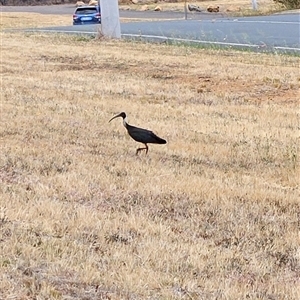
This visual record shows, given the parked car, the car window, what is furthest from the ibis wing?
the car window

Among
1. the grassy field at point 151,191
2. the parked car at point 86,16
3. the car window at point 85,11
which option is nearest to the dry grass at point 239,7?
the car window at point 85,11

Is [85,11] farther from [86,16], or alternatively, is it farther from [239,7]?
[239,7]

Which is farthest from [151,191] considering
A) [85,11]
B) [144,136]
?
[85,11]

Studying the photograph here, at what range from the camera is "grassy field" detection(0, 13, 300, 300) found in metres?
5.03

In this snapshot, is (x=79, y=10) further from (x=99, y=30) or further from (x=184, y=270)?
(x=184, y=270)

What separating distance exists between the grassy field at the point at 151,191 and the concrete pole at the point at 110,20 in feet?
35.4

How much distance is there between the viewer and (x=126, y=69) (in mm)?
17641

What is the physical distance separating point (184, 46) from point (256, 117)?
10931 mm

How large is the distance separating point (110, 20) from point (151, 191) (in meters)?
19.2

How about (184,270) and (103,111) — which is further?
(103,111)

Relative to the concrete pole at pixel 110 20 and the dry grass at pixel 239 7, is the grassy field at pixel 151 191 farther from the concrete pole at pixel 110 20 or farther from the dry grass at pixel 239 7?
the dry grass at pixel 239 7

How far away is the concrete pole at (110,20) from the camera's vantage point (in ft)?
84.1

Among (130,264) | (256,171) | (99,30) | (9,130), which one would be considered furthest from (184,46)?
(130,264)

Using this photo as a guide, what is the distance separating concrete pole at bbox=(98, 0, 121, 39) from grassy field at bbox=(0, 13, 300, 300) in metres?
10.8
